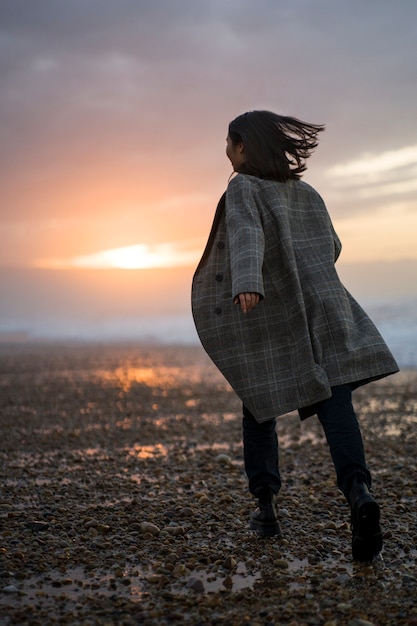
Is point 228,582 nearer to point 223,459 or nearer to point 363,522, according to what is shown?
point 363,522

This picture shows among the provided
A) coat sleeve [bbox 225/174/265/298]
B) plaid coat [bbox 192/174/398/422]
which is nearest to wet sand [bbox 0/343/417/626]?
plaid coat [bbox 192/174/398/422]

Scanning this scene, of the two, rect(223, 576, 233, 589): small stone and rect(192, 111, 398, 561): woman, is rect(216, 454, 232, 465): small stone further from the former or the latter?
rect(223, 576, 233, 589): small stone

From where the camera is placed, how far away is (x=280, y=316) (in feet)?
11.1

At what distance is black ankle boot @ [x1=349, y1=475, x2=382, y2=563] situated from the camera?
3.04 m

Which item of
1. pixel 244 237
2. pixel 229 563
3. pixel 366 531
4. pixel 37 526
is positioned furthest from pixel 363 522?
pixel 37 526

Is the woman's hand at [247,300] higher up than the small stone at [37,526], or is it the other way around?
the woman's hand at [247,300]

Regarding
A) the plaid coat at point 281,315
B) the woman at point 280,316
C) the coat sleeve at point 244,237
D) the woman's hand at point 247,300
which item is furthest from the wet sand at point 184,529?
the coat sleeve at point 244,237

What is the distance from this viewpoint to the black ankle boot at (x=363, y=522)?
9.99 feet

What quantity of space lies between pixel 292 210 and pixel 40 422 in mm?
5361

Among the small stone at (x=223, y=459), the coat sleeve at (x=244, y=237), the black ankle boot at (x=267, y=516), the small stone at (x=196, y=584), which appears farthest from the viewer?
the small stone at (x=223, y=459)

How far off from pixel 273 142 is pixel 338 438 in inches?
59.4

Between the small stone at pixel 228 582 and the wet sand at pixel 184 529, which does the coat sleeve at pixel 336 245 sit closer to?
the wet sand at pixel 184 529

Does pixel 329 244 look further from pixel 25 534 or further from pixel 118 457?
pixel 118 457

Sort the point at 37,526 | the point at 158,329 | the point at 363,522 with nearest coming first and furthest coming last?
the point at 363,522
the point at 37,526
the point at 158,329
